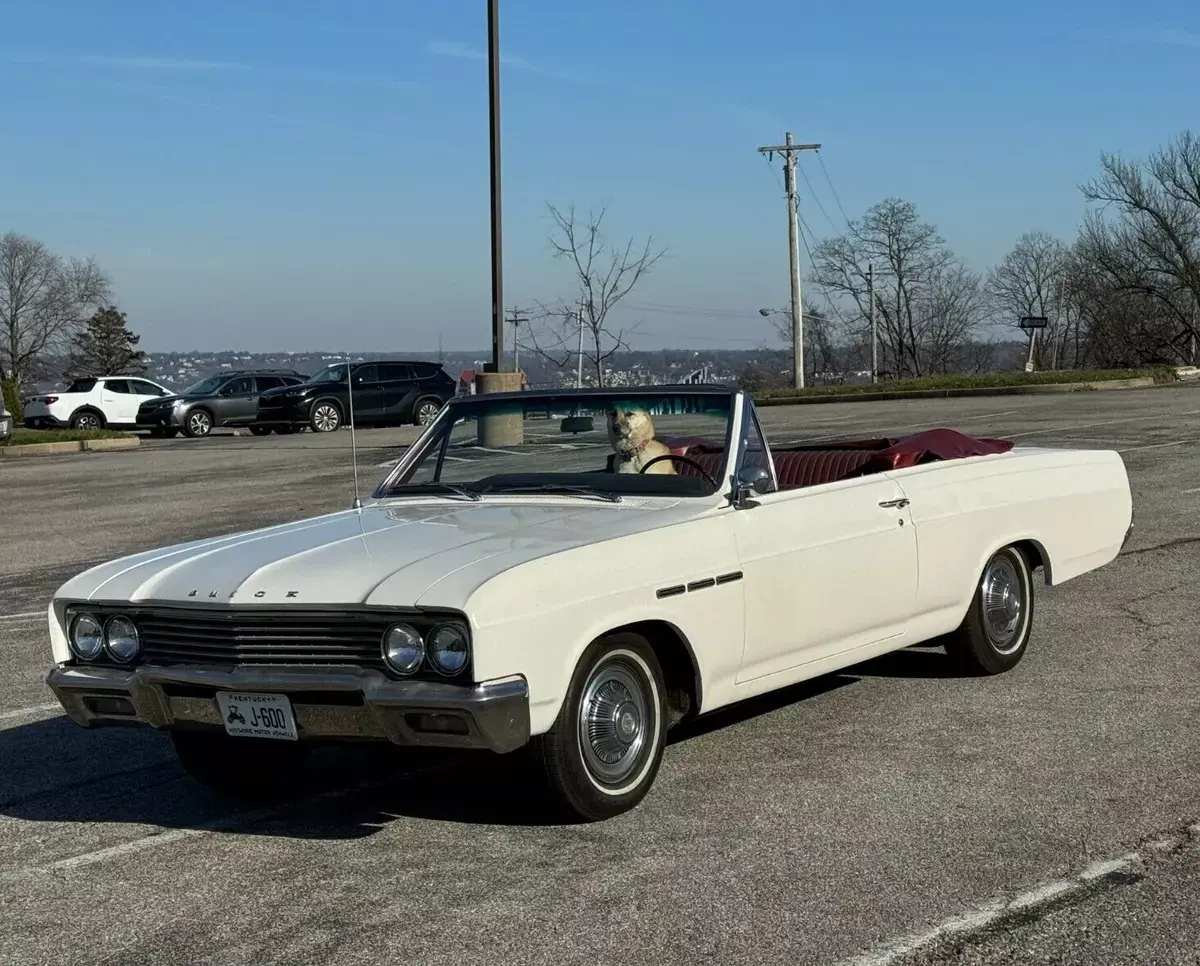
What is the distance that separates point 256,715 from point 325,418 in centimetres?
2945

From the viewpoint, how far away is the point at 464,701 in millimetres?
4703

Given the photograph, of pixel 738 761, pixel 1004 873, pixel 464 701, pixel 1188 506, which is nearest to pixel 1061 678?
pixel 738 761

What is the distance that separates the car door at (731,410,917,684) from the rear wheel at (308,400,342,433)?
28002mm

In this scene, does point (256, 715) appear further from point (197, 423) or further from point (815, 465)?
point (197, 423)

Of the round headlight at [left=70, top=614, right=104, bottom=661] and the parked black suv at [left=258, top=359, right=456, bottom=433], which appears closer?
the round headlight at [left=70, top=614, right=104, bottom=661]

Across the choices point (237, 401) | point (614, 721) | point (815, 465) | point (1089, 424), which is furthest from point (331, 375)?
point (614, 721)

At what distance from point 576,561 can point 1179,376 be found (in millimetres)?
40044

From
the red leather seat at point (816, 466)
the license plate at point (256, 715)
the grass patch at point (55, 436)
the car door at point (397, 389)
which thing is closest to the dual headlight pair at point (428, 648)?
the license plate at point (256, 715)

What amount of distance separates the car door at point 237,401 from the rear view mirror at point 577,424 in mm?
30229

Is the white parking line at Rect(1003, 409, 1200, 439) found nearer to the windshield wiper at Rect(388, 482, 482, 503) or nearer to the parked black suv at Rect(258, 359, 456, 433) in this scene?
the parked black suv at Rect(258, 359, 456, 433)

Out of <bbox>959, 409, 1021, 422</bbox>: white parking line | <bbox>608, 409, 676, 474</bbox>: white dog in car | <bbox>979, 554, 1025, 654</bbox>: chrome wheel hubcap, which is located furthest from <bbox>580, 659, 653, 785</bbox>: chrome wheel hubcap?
<bbox>959, 409, 1021, 422</bbox>: white parking line

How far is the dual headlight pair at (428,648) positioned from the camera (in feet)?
15.8

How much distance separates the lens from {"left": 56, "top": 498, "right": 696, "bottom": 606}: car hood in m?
5.01

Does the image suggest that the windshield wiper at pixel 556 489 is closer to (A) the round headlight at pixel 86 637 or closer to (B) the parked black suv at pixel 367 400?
(A) the round headlight at pixel 86 637
